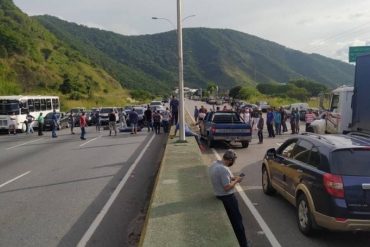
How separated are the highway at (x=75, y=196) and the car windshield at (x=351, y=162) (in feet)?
11.4

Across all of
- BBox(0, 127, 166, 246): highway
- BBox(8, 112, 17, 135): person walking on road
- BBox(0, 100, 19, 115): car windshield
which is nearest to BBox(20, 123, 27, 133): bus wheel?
BBox(8, 112, 17, 135): person walking on road

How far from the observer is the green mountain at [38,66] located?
83.2 meters

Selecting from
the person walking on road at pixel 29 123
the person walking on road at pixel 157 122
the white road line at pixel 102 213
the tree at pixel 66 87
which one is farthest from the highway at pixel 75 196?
the tree at pixel 66 87

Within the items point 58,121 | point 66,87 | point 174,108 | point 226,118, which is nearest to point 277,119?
point 226,118

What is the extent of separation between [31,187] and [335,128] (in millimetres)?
12550

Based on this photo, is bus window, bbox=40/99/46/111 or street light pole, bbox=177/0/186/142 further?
bus window, bbox=40/99/46/111

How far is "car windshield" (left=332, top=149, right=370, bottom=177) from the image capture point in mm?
7684

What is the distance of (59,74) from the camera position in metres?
95.8

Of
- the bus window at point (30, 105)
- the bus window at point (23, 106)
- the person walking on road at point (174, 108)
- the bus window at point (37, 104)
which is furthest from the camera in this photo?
the bus window at point (37, 104)

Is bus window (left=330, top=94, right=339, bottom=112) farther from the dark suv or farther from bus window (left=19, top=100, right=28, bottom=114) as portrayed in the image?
bus window (left=19, top=100, right=28, bottom=114)

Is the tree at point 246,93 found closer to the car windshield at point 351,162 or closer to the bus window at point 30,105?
the bus window at point 30,105

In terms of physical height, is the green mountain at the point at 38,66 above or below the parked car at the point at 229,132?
above

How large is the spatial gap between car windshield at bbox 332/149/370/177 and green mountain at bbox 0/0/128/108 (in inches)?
2428

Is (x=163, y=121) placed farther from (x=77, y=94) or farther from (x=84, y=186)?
(x=77, y=94)
